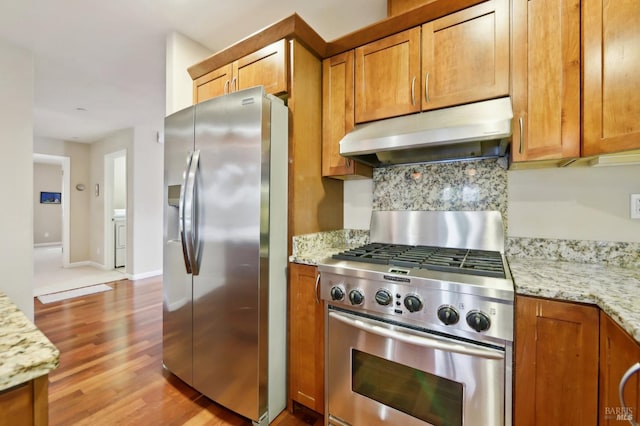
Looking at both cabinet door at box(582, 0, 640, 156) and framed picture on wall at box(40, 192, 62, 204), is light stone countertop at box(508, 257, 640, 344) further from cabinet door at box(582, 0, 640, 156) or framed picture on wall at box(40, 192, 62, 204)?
framed picture on wall at box(40, 192, 62, 204)

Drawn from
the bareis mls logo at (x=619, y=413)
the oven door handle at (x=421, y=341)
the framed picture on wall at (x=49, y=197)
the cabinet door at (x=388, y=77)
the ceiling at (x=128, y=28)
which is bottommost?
the bareis mls logo at (x=619, y=413)

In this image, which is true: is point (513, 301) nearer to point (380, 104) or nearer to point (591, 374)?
point (591, 374)

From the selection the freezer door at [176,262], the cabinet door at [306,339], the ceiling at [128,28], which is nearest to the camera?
the cabinet door at [306,339]

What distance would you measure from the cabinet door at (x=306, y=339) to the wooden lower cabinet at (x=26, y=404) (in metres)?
1.06

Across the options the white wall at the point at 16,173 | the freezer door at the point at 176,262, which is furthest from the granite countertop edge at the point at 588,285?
the white wall at the point at 16,173

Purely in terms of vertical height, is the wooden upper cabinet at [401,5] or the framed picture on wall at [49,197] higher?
the wooden upper cabinet at [401,5]

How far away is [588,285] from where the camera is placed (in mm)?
1027

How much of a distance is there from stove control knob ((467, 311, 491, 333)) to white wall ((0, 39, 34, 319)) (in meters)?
3.46

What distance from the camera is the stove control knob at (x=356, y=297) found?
4.31 feet

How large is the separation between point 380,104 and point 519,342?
137 cm

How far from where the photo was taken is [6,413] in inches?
21.4

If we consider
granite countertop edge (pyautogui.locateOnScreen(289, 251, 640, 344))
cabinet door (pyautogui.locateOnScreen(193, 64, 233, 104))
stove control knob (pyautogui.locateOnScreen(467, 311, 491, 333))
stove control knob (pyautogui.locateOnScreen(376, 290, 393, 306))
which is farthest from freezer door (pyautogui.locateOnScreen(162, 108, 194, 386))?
granite countertop edge (pyautogui.locateOnScreen(289, 251, 640, 344))

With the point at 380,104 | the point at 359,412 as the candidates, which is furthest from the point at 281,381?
the point at 380,104

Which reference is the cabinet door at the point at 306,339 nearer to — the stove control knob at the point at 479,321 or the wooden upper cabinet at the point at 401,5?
the stove control knob at the point at 479,321
